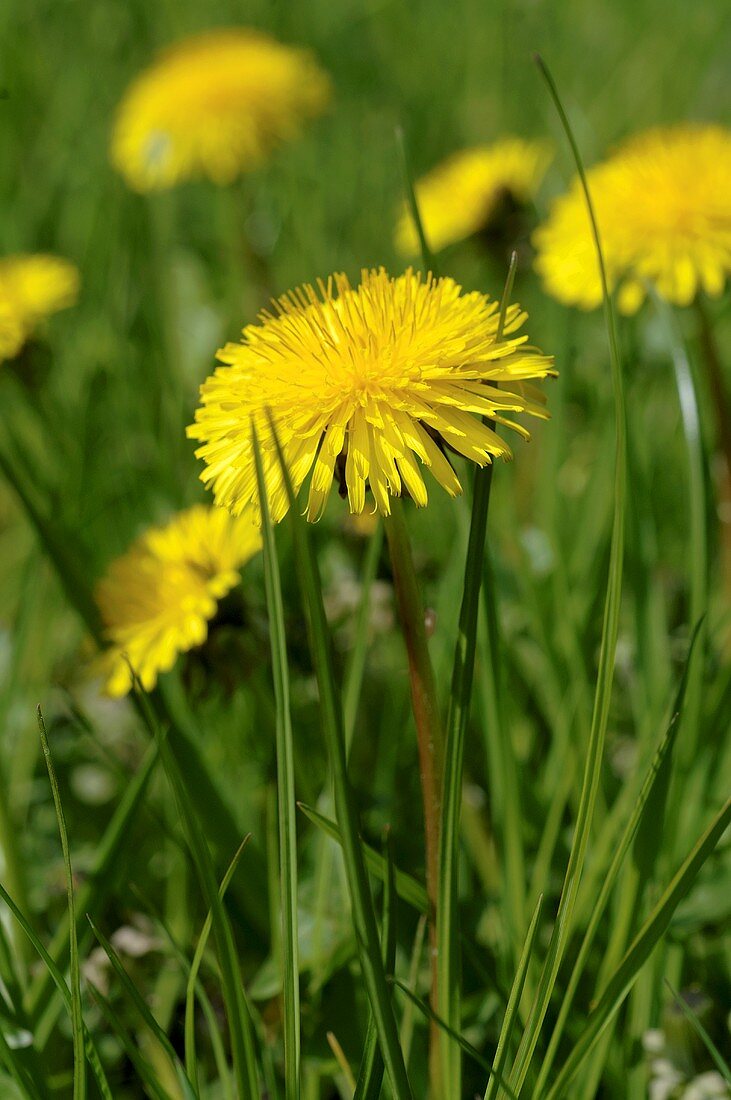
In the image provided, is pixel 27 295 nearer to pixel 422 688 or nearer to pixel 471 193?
pixel 471 193

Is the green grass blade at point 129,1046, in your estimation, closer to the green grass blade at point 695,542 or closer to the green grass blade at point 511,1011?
the green grass blade at point 511,1011

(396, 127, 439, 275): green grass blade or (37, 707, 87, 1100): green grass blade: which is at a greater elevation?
(396, 127, 439, 275): green grass blade

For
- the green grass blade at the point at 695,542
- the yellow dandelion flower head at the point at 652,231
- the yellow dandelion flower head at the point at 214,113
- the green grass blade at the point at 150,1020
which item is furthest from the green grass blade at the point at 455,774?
the yellow dandelion flower head at the point at 214,113

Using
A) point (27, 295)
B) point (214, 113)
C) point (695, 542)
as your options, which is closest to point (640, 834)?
point (695, 542)

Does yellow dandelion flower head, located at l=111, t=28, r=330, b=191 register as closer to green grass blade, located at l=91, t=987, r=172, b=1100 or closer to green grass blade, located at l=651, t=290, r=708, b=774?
green grass blade, located at l=651, t=290, r=708, b=774

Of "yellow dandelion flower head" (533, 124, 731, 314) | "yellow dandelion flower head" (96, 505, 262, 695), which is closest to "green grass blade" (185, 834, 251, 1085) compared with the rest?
"yellow dandelion flower head" (96, 505, 262, 695)

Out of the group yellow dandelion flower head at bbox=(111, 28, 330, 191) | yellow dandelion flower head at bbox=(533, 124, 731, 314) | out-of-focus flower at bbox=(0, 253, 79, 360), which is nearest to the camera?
yellow dandelion flower head at bbox=(533, 124, 731, 314)
